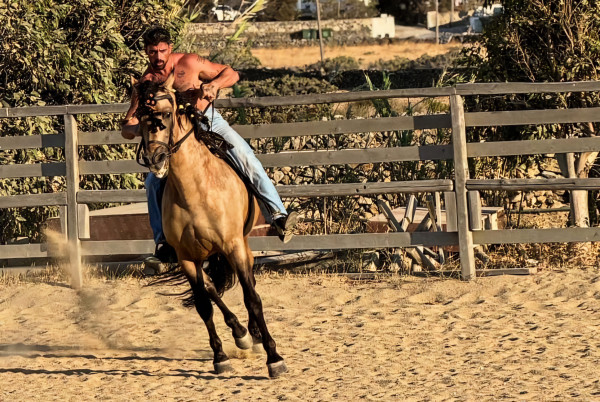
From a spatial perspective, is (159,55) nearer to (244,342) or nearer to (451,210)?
(244,342)

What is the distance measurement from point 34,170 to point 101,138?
0.79 metres

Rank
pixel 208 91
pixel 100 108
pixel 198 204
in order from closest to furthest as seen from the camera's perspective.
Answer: pixel 198 204, pixel 208 91, pixel 100 108

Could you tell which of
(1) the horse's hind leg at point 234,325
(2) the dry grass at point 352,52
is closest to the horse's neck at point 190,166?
(1) the horse's hind leg at point 234,325

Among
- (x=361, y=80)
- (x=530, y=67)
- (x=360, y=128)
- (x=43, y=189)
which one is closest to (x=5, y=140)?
(x=43, y=189)

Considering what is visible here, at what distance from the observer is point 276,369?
746cm

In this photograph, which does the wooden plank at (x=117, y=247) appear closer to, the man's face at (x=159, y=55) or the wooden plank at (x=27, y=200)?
the wooden plank at (x=27, y=200)

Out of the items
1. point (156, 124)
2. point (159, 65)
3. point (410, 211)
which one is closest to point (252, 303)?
point (156, 124)

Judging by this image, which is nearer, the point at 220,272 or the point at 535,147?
the point at 220,272

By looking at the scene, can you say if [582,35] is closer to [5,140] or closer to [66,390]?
[5,140]

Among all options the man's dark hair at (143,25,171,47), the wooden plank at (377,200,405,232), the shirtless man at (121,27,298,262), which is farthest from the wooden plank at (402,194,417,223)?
the man's dark hair at (143,25,171,47)

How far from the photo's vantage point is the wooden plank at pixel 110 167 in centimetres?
1112

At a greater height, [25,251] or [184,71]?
[184,71]

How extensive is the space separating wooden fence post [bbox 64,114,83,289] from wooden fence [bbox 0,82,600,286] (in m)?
0.01

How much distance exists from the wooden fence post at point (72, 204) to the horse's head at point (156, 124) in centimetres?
Result: 444
